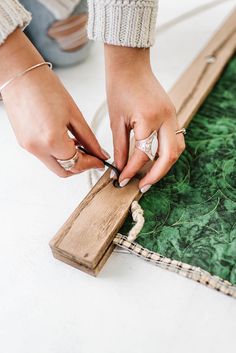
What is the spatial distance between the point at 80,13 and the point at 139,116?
1.38 ft

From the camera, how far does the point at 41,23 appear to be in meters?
0.91

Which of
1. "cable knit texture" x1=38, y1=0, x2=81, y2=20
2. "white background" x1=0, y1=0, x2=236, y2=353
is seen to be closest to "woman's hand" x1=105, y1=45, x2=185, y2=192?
"white background" x1=0, y1=0, x2=236, y2=353

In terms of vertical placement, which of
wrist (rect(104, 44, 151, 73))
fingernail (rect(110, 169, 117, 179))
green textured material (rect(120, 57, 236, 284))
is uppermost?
wrist (rect(104, 44, 151, 73))

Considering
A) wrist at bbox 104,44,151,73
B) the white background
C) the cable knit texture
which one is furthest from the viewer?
the cable knit texture

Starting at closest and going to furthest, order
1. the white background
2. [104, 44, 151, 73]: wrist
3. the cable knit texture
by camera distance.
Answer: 1. the white background
2. [104, 44, 151, 73]: wrist
3. the cable knit texture

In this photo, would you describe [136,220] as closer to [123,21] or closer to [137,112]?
[137,112]

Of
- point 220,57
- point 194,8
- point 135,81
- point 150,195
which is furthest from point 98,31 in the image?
point 194,8

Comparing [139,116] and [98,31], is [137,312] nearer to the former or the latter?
[139,116]

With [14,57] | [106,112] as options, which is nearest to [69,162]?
[14,57]

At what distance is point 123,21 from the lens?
642mm

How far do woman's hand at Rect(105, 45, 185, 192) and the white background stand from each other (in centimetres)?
12

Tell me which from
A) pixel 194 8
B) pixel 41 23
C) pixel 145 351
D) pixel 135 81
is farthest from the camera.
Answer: pixel 194 8

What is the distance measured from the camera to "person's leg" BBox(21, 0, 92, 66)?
35.3 inches

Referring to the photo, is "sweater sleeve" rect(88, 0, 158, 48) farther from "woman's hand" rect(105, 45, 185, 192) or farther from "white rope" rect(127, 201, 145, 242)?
"white rope" rect(127, 201, 145, 242)
